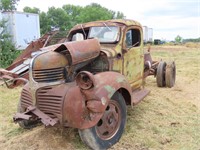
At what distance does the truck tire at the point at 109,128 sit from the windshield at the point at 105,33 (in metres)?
1.20

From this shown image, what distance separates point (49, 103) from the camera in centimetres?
389

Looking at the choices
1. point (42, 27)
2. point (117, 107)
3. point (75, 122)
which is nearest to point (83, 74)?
point (75, 122)

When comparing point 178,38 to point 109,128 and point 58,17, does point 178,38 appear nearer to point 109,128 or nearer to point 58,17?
point 58,17

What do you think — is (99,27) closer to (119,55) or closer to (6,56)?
(119,55)

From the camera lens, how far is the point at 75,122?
12.3 ft

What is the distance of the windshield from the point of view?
5.09 meters

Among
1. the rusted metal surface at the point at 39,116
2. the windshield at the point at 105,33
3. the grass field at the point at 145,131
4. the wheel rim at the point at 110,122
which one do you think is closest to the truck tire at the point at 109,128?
the wheel rim at the point at 110,122

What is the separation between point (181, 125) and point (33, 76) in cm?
285

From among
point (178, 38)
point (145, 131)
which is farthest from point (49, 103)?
point (178, 38)

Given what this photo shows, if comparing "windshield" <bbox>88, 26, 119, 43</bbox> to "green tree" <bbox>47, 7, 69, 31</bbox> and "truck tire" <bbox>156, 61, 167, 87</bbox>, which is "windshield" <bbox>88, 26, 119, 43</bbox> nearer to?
"truck tire" <bbox>156, 61, 167, 87</bbox>

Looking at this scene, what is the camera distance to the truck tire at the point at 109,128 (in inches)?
155

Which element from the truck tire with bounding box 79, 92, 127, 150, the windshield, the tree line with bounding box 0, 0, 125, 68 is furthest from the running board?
the tree line with bounding box 0, 0, 125, 68

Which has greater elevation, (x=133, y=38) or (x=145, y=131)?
(x=133, y=38)

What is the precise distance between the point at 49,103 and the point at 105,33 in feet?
6.54
